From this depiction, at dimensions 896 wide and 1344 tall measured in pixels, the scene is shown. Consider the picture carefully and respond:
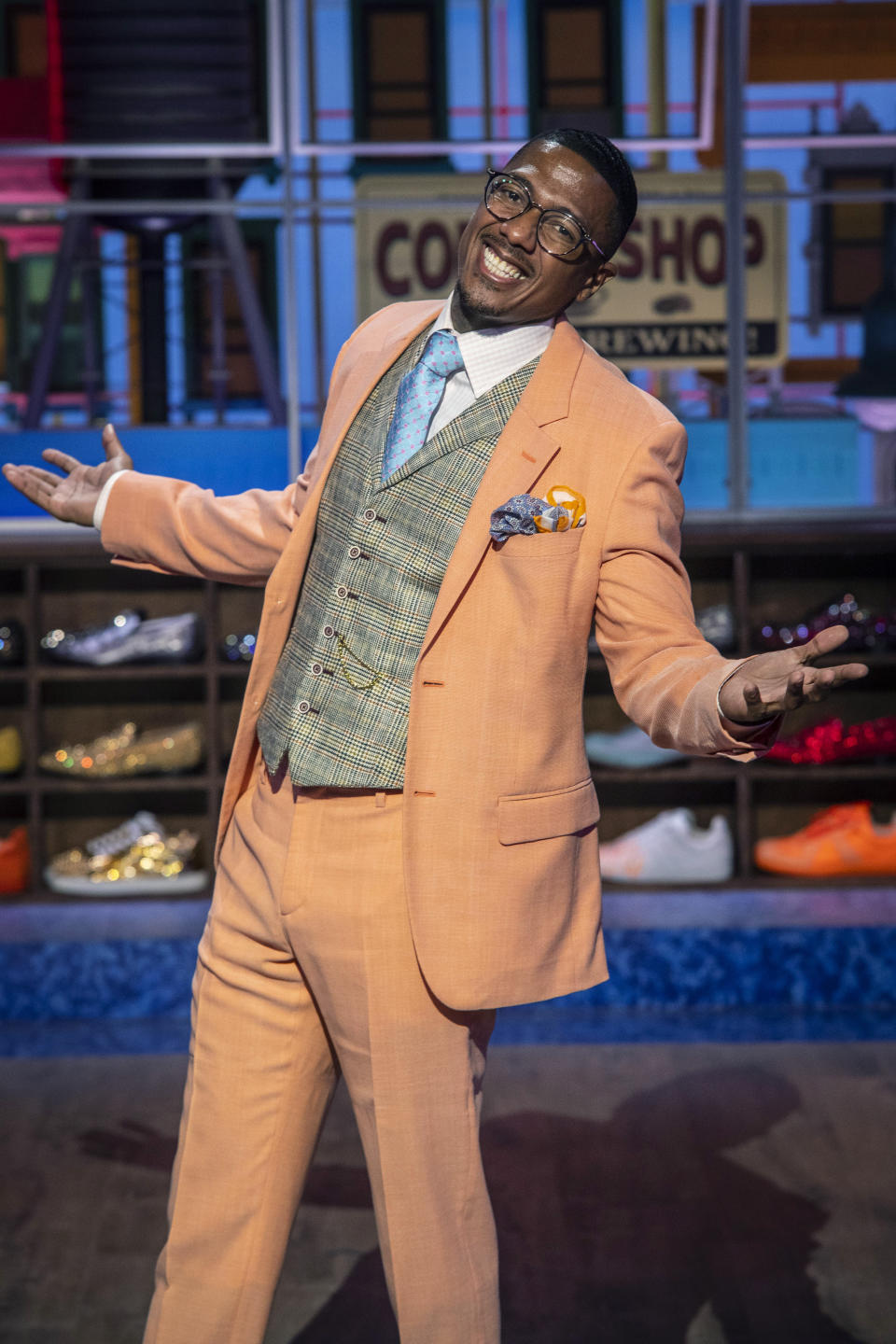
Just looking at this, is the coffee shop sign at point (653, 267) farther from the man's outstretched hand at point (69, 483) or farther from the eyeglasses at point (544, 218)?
the eyeglasses at point (544, 218)

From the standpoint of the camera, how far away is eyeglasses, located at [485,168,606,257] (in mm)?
1445

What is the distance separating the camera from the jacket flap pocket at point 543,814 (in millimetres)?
1439

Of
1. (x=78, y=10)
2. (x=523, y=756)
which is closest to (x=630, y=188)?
(x=523, y=756)

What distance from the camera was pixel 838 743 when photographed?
13.4 ft

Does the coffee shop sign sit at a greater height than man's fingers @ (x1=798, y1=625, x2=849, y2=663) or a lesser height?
greater

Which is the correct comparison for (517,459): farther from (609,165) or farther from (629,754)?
(629,754)

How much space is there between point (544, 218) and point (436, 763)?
580 millimetres

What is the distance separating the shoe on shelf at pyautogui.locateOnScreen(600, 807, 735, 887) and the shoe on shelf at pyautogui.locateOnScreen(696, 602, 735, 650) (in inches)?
20.3

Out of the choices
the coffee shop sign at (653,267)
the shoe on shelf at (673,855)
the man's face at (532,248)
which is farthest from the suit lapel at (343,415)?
the coffee shop sign at (653,267)

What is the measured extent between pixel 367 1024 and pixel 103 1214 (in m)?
1.34

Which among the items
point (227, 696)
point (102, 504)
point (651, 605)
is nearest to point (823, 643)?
point (651, 605)

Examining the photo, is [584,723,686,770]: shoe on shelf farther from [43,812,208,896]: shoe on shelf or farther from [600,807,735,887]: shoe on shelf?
[43,812,208,896]: shoe on shelf

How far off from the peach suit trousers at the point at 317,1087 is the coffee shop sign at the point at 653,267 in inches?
132

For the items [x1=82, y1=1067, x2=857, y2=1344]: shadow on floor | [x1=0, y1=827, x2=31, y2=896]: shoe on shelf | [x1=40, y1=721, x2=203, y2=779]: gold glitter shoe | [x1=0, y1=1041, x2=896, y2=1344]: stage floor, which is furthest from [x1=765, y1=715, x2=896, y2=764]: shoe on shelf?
[x1=0, y1=827, x2=31, y2=896]: shoe on shelf
